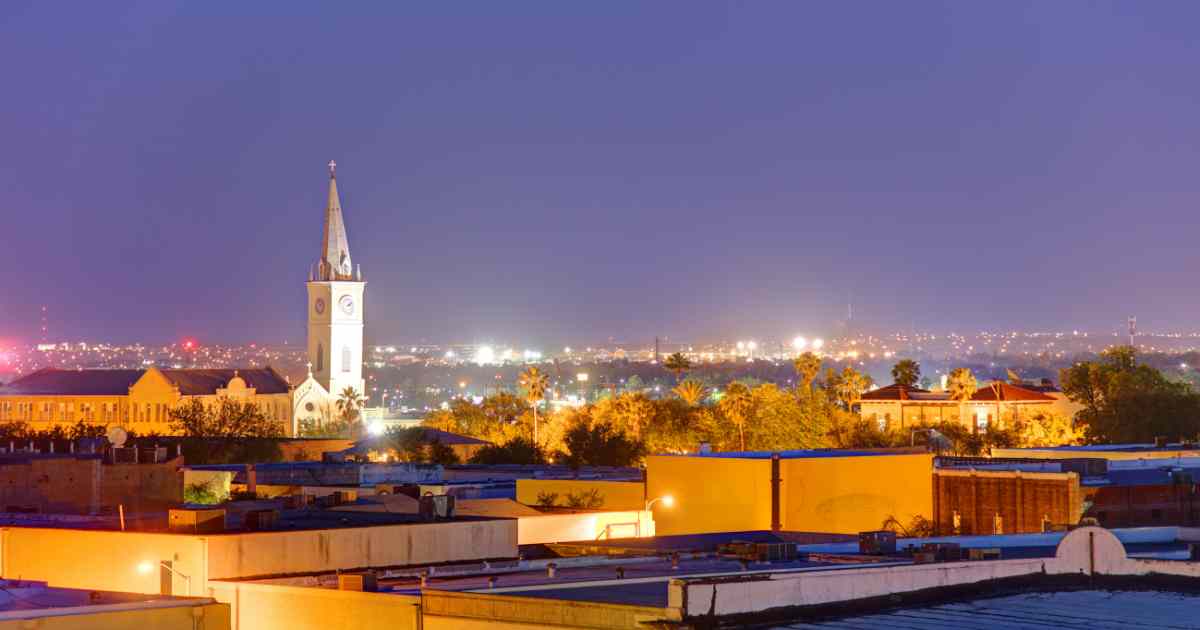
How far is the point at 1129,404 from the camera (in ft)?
365

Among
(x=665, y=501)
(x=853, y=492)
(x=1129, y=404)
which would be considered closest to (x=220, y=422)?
(x=1129, y=404)

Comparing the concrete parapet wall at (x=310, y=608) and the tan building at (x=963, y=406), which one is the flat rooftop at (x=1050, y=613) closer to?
the concrete parapet wall at (x=310, y=608)

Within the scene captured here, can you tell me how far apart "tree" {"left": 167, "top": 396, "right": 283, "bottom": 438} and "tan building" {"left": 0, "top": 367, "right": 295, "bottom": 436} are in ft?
31.4

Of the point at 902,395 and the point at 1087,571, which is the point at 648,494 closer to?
the point at 1087,571

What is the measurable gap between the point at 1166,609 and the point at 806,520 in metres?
30.3

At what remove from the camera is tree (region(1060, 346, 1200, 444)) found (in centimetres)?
10756

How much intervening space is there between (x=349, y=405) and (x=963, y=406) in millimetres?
60956

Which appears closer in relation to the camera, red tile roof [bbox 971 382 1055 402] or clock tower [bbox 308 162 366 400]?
red tile roof [bbox 971 382 1055 402]

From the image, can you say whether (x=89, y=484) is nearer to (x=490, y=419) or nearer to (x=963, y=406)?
(x=963, y=406)

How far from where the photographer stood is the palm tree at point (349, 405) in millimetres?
173750

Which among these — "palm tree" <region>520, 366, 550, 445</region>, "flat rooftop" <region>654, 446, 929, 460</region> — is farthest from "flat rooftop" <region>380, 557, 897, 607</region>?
"palm tree" <region>520, 366, 550, 445</region>

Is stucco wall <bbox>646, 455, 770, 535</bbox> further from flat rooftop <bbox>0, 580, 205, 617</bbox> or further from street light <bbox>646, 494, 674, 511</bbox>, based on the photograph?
flat rooftop <bbox>0, 580, 205, 617</bbox>

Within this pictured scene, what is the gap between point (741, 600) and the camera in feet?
74.6

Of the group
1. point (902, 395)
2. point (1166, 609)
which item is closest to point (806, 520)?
point (1166, 609)
